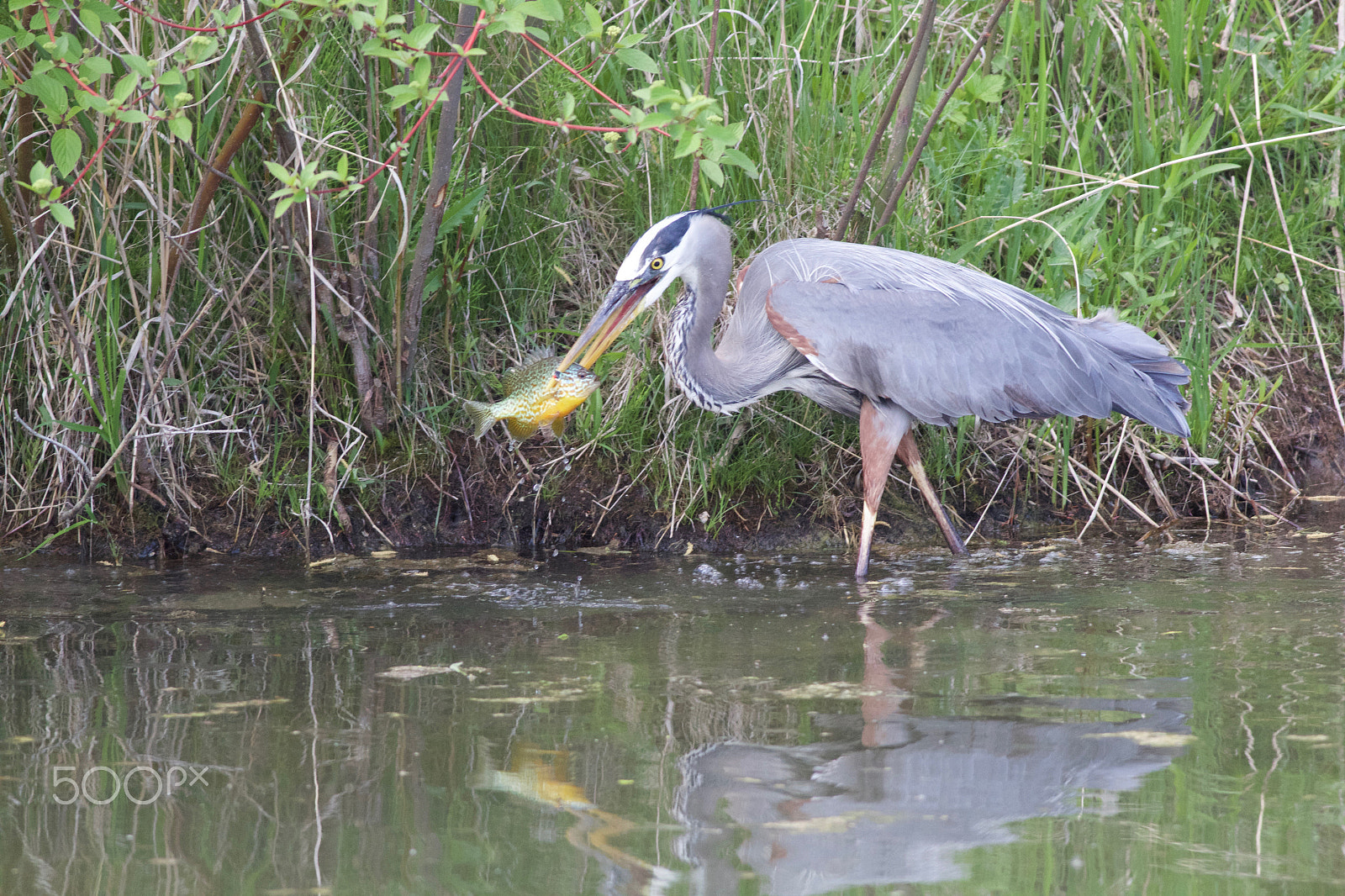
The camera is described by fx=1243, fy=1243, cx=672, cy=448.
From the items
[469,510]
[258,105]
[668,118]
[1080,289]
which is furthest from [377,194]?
[1080,289]

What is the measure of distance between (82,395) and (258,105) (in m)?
1.23

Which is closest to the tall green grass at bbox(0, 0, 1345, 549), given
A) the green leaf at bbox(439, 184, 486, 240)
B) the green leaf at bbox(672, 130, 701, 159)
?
the green leaf at bbox(439, 184, 486, 240)

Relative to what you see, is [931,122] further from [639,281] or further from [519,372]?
[519,372]

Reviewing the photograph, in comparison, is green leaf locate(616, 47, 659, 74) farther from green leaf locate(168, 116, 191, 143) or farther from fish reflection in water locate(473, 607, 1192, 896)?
fish reflection in water locate(473, 607, 1192, 896)

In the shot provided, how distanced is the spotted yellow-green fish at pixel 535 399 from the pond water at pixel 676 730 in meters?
0.53

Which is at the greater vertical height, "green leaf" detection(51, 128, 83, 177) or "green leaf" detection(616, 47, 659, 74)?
"green leaf" detection(616, 47, 659, 74)

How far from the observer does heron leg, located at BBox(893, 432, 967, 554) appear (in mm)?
4508

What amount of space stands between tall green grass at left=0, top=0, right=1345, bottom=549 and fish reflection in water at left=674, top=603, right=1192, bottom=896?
6.90 ft

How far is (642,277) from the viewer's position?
169 inches

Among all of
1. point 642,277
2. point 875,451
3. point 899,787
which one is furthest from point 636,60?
point 899,787

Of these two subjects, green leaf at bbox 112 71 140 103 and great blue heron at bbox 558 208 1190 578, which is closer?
green leaf at bbox 112 71 140 103

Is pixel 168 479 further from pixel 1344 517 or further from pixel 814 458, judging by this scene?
pixel 1344 517

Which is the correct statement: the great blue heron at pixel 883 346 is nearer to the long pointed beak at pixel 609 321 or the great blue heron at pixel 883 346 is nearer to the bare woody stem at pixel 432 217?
the long pointed beak at pixel 609 321

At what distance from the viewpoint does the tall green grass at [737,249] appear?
4.33 metres
